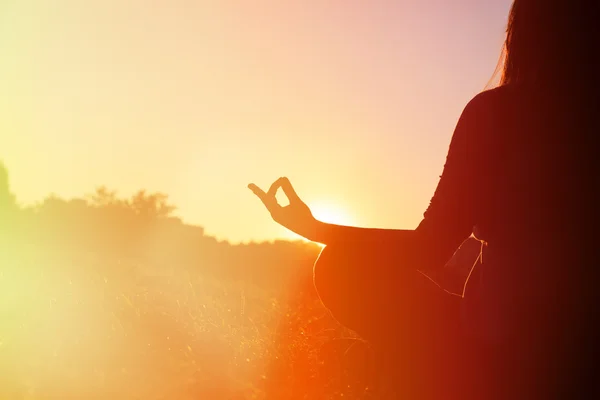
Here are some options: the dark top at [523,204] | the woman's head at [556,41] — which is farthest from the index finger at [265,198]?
the woman's head at [556,41]

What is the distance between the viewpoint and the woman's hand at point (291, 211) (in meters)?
1.58

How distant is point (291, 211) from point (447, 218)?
1.41ft

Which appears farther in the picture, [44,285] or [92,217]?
[92,217]

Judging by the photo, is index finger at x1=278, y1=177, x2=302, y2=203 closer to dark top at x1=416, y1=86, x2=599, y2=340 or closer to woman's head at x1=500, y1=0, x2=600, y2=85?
dark top at x1=416, y1=86, x2=599, y2=340

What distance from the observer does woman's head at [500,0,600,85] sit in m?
1.53

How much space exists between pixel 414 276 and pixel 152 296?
7385 mm

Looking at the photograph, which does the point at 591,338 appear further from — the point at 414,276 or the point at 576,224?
the point at 414,276

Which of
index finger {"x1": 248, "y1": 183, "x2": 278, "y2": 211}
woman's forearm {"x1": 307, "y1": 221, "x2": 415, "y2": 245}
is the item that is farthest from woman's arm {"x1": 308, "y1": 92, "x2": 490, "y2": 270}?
index finger {"x1": 248, "y1": 183, "x2": 278, "y2": 211}

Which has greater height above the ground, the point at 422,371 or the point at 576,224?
the point at 576,224

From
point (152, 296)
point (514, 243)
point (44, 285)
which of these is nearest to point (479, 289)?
point (514, 243)

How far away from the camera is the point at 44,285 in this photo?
8.82 meters

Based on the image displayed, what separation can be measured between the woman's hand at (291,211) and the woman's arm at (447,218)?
25mm

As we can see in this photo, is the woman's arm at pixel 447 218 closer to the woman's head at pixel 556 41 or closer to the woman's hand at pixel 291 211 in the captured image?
the woman's hand at pixel 291 211

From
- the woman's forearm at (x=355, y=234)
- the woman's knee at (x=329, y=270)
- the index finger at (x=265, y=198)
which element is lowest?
the woman's knee at (x=329, y=270)
